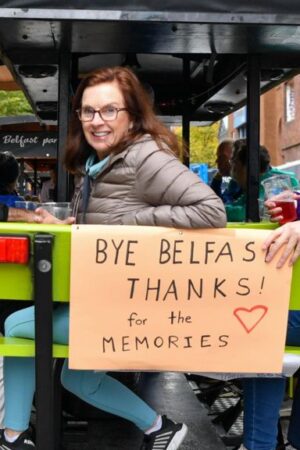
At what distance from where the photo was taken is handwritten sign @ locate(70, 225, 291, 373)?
7.82 feet

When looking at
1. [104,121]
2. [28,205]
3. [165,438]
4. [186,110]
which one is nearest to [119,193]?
[104,121]

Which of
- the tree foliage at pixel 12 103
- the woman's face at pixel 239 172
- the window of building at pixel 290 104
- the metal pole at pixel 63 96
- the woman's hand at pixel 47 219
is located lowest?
the woman's hand at pixel 47 219

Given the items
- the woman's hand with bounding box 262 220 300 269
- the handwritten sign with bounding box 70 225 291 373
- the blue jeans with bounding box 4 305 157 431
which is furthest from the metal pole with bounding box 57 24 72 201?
the woman's hand with bounding box 262 220 300 269

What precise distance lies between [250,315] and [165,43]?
87.8 inches

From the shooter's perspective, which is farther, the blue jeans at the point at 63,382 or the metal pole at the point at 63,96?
the metal pole at the point at 63,96

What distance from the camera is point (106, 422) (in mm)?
4160

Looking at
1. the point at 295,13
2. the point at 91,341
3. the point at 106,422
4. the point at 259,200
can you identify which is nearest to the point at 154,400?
the point at 106,422

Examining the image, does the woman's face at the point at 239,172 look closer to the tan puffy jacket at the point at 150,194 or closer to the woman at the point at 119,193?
the woman at the point at 119,193

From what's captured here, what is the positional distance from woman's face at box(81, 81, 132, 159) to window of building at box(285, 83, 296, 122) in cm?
2790

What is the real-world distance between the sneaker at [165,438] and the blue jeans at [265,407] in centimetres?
30

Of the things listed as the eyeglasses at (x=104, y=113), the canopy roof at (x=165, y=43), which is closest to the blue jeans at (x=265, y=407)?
the eyeglasses at (x=104, y=113)

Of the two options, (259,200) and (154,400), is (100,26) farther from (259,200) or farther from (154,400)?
(154,400)

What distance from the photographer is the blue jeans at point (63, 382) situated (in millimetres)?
2652

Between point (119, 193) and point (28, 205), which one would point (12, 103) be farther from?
point (119, 193)
